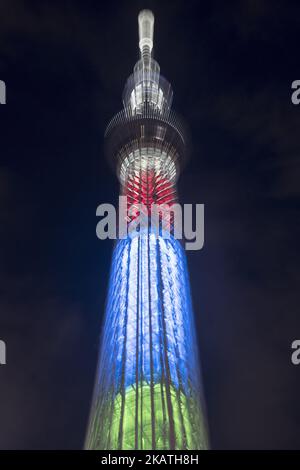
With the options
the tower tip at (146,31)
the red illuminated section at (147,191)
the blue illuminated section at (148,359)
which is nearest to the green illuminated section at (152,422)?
the blue illuminated section at (148,359)

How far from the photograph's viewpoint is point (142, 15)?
65.6 m

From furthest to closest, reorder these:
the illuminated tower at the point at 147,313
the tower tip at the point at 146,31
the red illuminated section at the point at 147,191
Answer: the tower tip at the point at 146,31 → the red illuminated section at the point at 147,191 → the illuminated tower at the point at 147,313

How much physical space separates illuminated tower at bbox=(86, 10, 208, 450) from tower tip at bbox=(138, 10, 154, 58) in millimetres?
542

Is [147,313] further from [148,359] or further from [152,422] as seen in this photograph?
[152,422]

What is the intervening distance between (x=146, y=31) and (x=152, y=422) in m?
51.6

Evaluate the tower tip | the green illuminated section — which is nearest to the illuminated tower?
the green illuminated section

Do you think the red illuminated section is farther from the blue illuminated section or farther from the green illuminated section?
the green illuminated section

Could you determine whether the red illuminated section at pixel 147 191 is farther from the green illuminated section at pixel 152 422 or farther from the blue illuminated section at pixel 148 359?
the green illuminated section at pixel 152 422

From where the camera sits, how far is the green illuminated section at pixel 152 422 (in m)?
34.6

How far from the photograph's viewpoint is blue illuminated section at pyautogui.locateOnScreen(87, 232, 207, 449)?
118 feet

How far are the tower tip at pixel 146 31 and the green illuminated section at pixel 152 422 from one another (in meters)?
45.1
